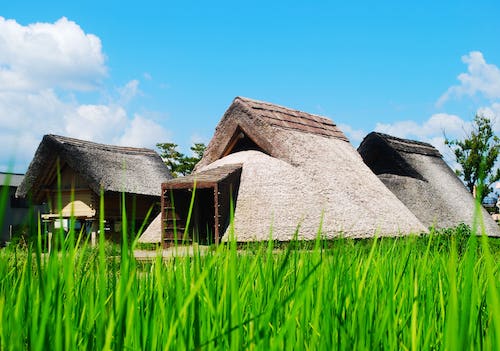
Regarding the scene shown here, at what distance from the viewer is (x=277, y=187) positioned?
1516 centimetres

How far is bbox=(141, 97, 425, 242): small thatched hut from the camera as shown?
1427 cm

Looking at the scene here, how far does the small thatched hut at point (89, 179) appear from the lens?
18.9m

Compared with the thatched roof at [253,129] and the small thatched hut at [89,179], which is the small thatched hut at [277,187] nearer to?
the thatched roof at [253,129]

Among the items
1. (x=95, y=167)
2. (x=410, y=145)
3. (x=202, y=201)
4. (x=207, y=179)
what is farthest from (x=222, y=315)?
(x=410, y=145)

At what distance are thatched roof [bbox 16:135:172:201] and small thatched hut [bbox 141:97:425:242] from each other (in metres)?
3.11

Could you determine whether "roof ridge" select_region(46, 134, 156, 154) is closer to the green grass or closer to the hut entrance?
the hut entrance

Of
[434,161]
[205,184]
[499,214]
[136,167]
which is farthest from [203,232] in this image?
[499,214]

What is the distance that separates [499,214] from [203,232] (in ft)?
66.8

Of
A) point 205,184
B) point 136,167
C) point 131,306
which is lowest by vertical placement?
point 131,306

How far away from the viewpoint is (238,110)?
55.5 feet

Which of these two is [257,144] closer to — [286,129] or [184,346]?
[286,129]

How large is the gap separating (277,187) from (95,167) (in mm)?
6997

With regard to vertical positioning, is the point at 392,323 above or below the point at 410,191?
below

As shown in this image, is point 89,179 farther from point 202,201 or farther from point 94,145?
point 202,201
